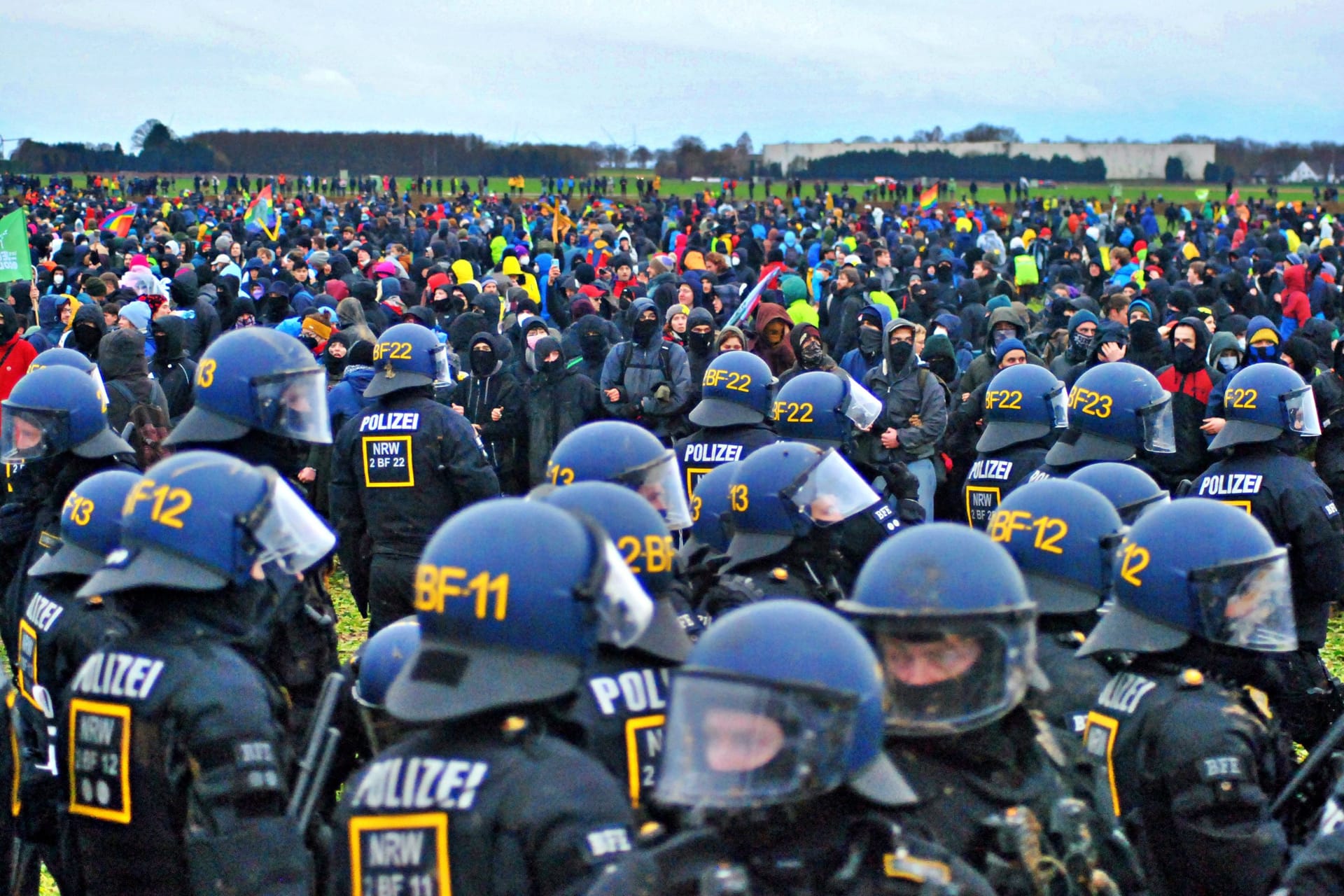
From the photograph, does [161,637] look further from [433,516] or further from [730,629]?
[433,516]

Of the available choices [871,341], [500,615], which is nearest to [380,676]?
[500,615]

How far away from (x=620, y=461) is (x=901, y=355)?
5866 mm

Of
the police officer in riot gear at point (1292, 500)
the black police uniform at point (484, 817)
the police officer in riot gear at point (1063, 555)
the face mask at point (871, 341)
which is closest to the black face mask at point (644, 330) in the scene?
the face mask at point (871, 341)

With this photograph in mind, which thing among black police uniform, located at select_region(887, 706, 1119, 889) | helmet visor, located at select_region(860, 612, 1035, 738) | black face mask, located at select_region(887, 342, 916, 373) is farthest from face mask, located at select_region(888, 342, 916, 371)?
helmet visor, located at select_region(860, 612, 1035, 738)

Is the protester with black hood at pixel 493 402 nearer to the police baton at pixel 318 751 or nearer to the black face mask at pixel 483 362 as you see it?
the black face mask at pixel 483 362

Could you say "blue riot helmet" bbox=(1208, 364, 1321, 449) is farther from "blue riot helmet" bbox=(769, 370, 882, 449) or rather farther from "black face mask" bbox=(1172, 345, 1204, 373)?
"black face mask" bbox=(1172, 345, 1204, 373)

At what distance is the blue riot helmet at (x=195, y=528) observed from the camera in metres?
3.73

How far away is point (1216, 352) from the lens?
1075 centimetres

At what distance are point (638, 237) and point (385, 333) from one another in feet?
83.5

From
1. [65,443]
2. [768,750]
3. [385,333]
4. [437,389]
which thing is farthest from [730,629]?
[437,389]

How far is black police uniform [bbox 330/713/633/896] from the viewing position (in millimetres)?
2676

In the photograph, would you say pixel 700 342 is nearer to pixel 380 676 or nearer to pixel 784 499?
pixel 784 499

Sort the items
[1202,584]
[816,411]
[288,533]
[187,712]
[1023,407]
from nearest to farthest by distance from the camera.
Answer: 1. [187,712]
2. [1202,584]
3. [288,533]
4. [816,411]
5. [1023,407]

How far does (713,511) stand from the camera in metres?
5.68
